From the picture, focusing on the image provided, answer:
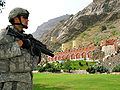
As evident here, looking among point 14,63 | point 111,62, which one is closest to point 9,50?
point 14,63

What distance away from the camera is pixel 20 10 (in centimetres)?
329

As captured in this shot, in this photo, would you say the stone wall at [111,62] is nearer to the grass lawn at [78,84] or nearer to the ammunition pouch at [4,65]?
the grass lawn at [78,84]

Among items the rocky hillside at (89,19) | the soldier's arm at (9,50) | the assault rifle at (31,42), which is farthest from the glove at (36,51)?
the rocky hillside at (89,19)

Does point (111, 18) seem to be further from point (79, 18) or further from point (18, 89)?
point (18, 89)

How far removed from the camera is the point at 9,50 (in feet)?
9.46

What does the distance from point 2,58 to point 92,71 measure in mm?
22631

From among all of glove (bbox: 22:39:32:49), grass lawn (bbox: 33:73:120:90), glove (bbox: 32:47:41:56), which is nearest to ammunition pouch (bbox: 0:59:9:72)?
glove (bbox: 22:39:32:49)

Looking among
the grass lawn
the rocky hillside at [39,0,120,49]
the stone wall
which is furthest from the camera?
the rocky hillside at [39,0,120,49]

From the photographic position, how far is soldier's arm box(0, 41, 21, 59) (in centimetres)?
287

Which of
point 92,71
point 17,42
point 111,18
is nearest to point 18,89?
point 17,42

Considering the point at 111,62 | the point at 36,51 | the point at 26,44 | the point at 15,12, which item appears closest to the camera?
the point at 26,44

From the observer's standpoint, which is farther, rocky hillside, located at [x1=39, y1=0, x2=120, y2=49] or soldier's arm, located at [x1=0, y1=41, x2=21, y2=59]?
rocky hillside, located at [x1=39, y1=0, x2=120, y2=49]

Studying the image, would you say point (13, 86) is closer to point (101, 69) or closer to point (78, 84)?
point (78, 84)

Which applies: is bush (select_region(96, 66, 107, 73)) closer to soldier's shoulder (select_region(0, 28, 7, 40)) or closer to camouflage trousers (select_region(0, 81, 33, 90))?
camouflage trousers (select_region(0, 81, 33, 90))
